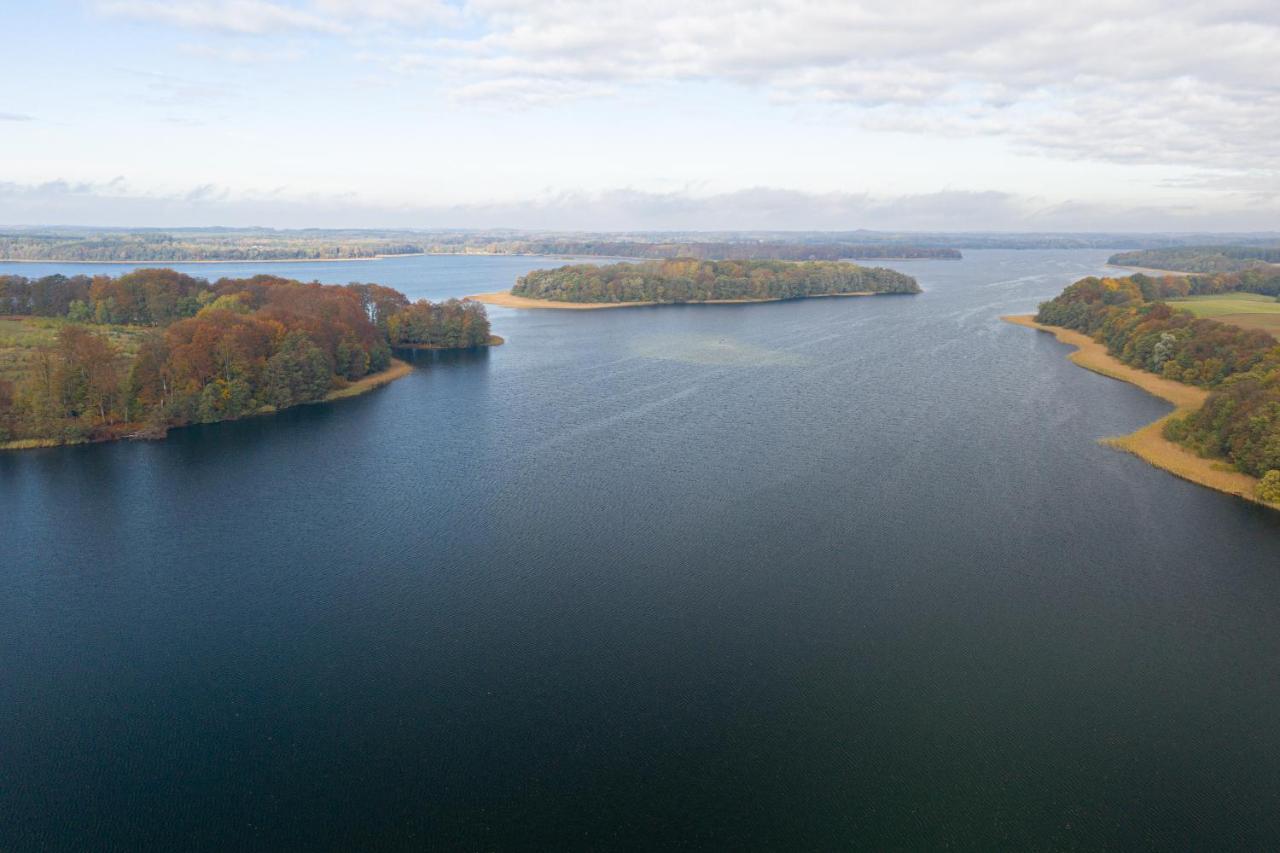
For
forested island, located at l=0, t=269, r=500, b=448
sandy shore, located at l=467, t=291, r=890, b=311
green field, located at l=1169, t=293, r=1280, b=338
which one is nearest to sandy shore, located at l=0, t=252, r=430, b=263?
sandy shore, located at l=467, t=291, r=890, b=311

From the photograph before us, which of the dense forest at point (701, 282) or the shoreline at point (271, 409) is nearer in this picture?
the shoreline at point (271, 409)

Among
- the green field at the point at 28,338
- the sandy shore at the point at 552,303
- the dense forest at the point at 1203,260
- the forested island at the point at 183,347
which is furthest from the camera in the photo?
the dense forest at the point at 1203,260

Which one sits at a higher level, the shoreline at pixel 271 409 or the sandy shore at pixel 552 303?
the sandy shore at pixel 552 303

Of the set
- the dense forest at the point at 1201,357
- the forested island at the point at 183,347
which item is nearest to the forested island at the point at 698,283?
the forested island at the point at 183,347

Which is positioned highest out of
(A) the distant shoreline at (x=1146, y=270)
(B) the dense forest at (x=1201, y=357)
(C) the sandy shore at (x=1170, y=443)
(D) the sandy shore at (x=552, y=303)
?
(A) the distant shoreline at (x=1146, y=270)

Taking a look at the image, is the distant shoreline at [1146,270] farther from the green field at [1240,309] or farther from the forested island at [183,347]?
the forested island at [183,347]

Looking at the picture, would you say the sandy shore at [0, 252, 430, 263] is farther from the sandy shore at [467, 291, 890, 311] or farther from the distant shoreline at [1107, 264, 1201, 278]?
the distant shoreline at [1107, 264, 1201, 278]

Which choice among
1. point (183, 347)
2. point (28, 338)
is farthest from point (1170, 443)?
point (28, 338)

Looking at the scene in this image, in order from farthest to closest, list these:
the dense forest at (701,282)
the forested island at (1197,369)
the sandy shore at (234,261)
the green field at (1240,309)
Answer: the sandy shore at (234,261)
the dense forest at (701,282)
the green field at (1240,309)
the forested island at (1197,369)
